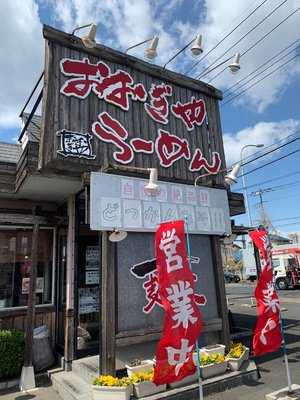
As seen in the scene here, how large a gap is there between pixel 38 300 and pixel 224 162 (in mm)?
5943

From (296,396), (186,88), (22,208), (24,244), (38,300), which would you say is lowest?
(296,396)

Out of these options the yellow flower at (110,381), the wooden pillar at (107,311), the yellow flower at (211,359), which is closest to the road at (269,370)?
the yellow flower at (211,359)

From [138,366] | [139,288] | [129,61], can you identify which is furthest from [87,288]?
[129,61]

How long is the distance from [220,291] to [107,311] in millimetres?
2746

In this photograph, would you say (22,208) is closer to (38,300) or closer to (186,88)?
(38,300)

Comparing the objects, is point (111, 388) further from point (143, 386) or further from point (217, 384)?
point (217, 384)

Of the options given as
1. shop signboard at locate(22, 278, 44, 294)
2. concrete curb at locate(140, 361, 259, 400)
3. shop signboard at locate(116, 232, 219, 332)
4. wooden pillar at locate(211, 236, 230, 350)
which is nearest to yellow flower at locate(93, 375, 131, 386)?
concrete curb at locate(140, 361, 259, 400)

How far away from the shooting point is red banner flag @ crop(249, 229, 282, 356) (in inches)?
225

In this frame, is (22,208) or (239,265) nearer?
(22,208)

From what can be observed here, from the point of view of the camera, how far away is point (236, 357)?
640 centimetres

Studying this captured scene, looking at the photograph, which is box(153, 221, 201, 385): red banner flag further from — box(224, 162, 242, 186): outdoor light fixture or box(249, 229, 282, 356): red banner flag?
box(224, 162, 242, 186): outdoor light fixture

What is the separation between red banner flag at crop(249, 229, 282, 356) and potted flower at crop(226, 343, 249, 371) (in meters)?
0.54

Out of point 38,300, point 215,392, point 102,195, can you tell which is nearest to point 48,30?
point 102,195

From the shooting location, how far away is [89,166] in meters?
6.23
